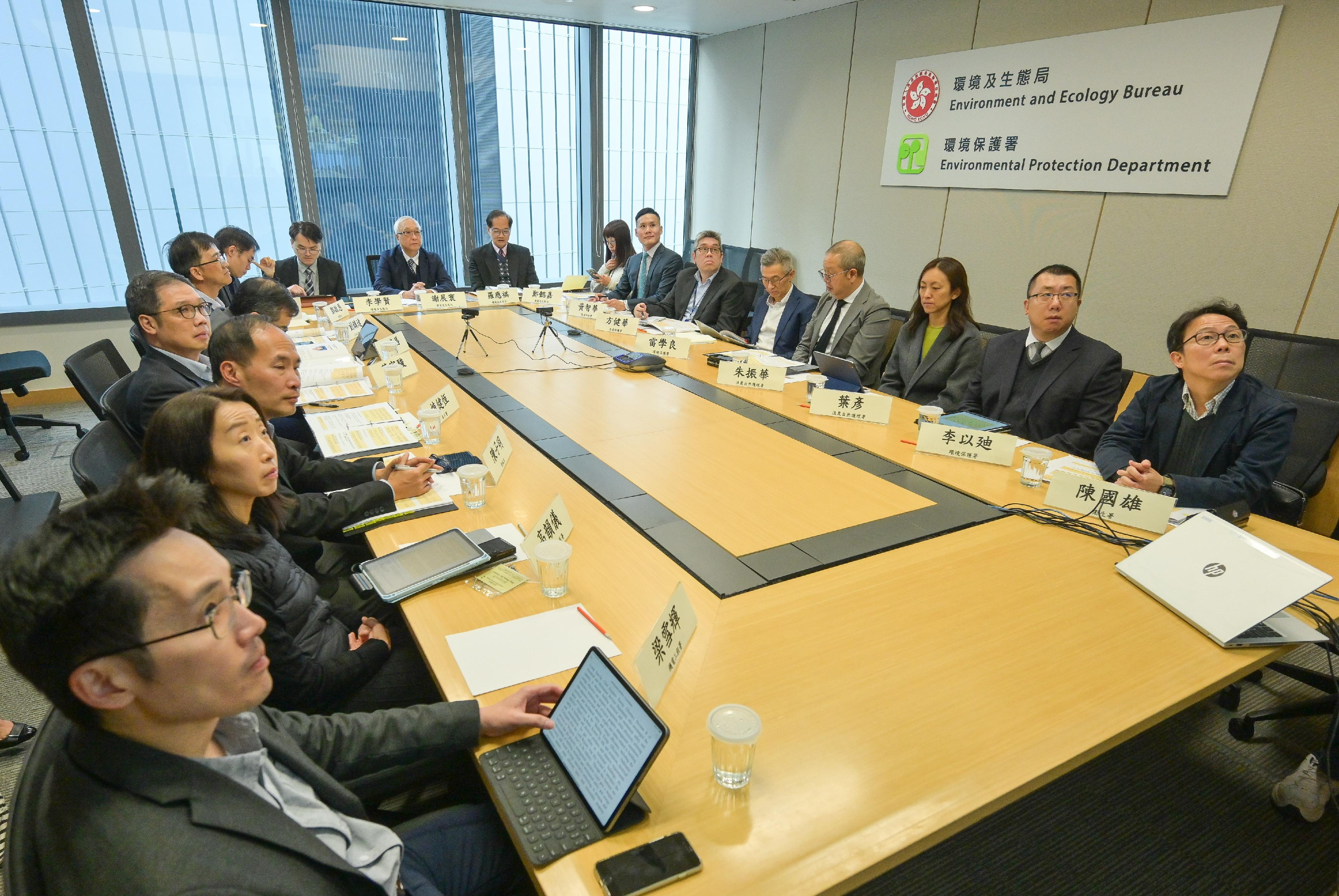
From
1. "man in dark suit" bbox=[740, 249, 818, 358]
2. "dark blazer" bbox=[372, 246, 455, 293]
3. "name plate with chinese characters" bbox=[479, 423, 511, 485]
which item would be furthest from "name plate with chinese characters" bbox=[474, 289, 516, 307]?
"name plate with chinese characters" bbox=[479, 423, 511, 485]

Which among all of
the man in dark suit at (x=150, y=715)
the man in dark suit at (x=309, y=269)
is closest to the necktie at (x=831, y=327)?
the man in dark suit at (x=150, y=715)

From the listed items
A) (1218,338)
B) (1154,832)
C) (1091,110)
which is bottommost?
(1154,832)

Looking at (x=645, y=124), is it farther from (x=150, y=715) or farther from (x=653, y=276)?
(x=150, y=715)

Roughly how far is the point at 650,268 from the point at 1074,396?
3372 mm

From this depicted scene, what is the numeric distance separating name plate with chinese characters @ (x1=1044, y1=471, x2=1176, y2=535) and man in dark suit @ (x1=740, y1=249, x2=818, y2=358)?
2.11 m

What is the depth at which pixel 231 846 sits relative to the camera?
28.1 inches

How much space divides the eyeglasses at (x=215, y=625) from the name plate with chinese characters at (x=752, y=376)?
238 cm

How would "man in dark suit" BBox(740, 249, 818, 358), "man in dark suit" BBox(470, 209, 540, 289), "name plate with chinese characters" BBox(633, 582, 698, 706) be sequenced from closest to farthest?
"name plate with chinese characters" BBox(633, 582, 698, 706)
"man in dark suit" BBox(740, 249, 818, 358)
"man in dark suit" BBox(470, 209, 540, 289)

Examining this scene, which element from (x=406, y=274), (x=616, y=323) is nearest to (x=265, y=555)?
(x=616, y=323)

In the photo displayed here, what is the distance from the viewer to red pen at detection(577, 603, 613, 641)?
1.35 m

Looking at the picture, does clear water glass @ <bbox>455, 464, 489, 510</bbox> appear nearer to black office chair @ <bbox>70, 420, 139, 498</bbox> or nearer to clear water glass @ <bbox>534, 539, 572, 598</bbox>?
clear water glass @ <bbox>534, 539, 572, 598</bbox>

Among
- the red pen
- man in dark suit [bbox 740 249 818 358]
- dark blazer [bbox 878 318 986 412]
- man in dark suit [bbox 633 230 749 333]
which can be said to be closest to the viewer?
the red pen

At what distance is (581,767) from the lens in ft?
3.31

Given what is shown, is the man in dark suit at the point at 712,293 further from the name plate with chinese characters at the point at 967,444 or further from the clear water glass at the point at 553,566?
the clear water glass at the point at 553,566
